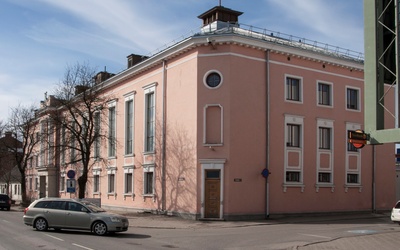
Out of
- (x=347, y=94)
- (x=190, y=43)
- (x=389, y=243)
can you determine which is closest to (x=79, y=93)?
(x=190, y=43)

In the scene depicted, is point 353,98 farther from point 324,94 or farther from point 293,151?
point 293,151

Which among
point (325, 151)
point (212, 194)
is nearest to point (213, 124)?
point (212, 194)

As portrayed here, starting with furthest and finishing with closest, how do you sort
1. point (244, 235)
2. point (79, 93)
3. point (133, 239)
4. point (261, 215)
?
1. point (79, 93)
2. point (261, 215)
3. point (244, 235)
4. point (133, 239)

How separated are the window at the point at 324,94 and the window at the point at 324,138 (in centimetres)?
181

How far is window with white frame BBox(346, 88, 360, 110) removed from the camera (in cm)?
3328

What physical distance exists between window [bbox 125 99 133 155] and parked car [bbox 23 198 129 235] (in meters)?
16.0

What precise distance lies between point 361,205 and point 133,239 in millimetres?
20281

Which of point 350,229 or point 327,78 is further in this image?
Result: point 327,78

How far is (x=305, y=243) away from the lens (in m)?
17.1

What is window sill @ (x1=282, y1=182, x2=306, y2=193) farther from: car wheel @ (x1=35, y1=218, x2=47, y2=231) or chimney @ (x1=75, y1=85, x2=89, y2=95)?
chimney @ (x1=75, y1=85, x2=89, y2=95)

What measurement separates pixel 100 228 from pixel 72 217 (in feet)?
4.58

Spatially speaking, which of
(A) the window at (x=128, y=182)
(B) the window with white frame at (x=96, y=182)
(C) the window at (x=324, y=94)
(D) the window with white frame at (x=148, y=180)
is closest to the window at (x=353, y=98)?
(C) the window at (x=324, y=94)

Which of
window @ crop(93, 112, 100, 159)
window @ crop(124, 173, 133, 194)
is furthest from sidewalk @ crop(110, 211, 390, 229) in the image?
window @ crop(93, 112, 100, 159)

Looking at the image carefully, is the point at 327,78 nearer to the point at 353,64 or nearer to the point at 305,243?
the point at 353,64
